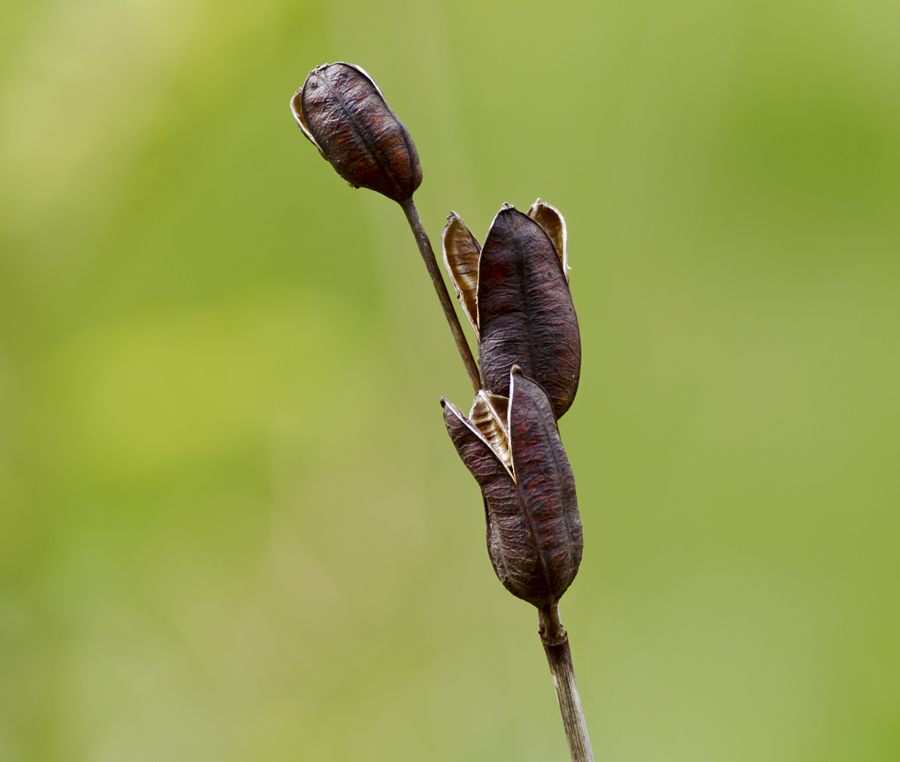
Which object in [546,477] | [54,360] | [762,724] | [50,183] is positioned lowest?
[762,724]

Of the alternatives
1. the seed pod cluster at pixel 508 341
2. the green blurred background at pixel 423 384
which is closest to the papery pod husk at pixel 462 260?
the seed pod cluster at pixel 508 341

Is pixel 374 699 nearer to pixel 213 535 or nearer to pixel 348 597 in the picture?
pixel 348 597

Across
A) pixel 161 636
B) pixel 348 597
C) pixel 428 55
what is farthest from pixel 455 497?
pixel 428 55

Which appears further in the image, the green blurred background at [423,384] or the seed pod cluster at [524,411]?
the green blurred background at [423,384]

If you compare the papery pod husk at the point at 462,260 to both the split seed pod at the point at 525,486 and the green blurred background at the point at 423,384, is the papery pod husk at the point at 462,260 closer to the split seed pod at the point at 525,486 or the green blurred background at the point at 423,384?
the split seed pod at the point at 525,486

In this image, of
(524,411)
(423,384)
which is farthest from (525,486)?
(423,384)

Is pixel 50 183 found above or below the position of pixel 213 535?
above

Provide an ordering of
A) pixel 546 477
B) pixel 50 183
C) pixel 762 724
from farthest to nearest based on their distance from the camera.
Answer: pixel 50 183 < pixel 762 724 < pixel 546 477
